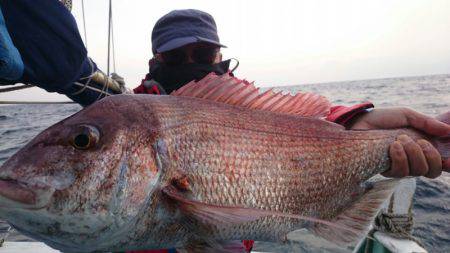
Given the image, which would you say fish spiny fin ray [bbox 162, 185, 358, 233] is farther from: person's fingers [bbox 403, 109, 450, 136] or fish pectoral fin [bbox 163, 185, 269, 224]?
person's fingers [bbox 403, 109, 450, 136]

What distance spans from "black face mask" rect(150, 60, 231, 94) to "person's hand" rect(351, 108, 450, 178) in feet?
4.61

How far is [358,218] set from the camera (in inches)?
74.9

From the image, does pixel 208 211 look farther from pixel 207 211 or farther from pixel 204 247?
pixel 204 247

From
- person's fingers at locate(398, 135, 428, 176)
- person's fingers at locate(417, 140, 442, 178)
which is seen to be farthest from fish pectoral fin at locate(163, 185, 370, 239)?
person's fingers at locate(417, 140, 442, 178)

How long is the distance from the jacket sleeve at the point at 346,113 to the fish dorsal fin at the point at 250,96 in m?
0.36

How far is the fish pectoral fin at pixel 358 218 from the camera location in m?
1.84

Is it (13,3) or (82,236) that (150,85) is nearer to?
(13,3)

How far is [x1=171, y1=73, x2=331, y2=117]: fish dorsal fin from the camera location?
1.71 m

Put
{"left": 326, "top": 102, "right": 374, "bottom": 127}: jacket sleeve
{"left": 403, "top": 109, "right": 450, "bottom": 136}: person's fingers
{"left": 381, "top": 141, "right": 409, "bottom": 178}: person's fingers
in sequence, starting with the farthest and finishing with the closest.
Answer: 1. {"left": 326, "top": 102, "right": 374, "bottom": 127}: jacket sleeve
2. {"left": 403, "top": 109, "right": 450, "bottom": 136}: person's fingers
3. {"left": 381, "top": 141, "right": 409, "bottom": 178}: person's fingers

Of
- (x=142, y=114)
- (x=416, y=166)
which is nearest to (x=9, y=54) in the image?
(x=142, y=114)

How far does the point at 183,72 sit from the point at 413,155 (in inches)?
73.7

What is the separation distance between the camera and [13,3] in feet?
5.02

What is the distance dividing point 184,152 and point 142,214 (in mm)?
307

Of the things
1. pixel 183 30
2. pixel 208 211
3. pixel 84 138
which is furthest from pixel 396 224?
pixel 84 138
